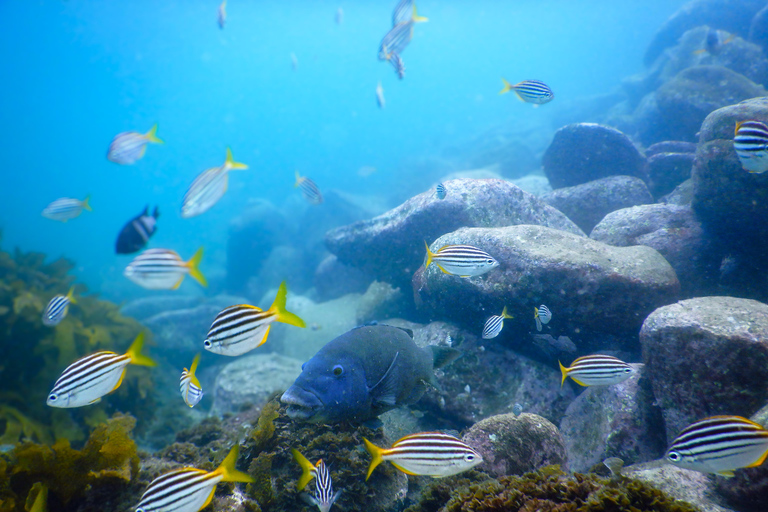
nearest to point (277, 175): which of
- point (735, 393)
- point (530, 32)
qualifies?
point (735, 393)

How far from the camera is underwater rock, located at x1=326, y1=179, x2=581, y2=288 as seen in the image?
599cm

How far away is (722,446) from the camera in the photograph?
2059mm

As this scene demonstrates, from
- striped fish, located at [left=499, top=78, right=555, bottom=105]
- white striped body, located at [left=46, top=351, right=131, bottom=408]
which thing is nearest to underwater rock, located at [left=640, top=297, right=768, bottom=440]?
striped fish, located at [left=499, top=78, right=555, bottom=105]

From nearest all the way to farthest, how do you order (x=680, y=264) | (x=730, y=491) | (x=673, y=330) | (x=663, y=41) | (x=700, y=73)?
(x=730, y=491) < (x=673, y=330) < (x=680, y=264) < (x=700, y=73) < (x=663, y=41)

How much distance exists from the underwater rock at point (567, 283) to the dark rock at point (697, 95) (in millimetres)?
8850

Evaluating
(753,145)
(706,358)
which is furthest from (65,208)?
(753,145)

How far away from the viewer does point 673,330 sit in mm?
3102

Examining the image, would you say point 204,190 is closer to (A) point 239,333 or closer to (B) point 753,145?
(A) point 239,333

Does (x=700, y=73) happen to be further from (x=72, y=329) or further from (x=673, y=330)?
(x=72, y=329)

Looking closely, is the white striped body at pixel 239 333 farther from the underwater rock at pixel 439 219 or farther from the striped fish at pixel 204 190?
the underwater rock at pixel 439 219

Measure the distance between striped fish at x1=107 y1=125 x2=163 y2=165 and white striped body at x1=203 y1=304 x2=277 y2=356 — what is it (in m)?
4.17

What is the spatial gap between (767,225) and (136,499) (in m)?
8.03

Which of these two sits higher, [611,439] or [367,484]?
[367,484]

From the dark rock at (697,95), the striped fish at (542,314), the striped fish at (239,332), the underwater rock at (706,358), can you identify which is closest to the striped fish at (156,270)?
the striped fish at (239,332)
